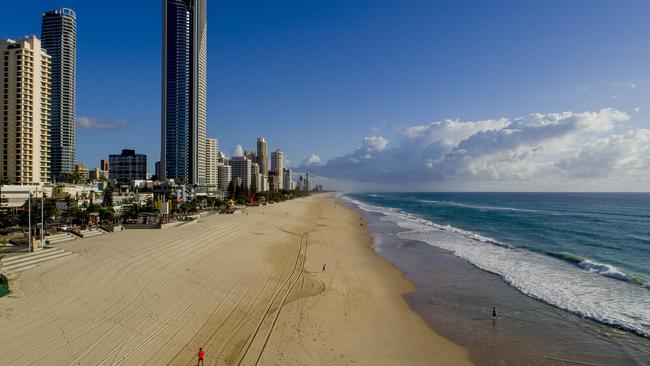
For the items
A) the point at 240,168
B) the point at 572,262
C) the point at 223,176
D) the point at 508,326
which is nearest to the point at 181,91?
the point at 223,176

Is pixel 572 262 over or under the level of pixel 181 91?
under

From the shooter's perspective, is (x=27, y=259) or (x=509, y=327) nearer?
(x=509, y=327)

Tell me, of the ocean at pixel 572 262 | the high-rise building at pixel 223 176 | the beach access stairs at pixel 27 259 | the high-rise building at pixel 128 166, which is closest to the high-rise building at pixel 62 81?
the high-rise building at pixel 128 166

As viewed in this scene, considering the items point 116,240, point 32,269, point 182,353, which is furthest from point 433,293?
point 116,240

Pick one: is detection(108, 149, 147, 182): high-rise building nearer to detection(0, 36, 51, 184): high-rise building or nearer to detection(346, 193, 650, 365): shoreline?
detection(0, 36, 51, 184): high-rise building

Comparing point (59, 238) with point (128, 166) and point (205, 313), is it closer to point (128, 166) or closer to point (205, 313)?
point (205, 313)

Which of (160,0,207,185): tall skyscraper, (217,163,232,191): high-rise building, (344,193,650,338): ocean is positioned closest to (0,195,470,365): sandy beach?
(344,193,650,338): ocean
